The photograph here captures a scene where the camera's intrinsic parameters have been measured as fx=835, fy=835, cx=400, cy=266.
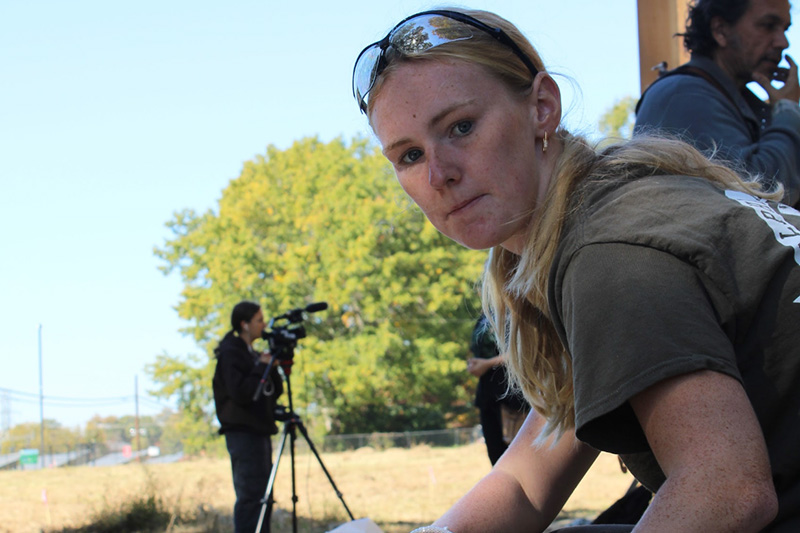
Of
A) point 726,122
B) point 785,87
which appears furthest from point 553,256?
point 785,87

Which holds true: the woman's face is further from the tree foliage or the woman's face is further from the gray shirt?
the tree foliage

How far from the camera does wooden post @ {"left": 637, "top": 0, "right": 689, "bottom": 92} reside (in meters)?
3.14

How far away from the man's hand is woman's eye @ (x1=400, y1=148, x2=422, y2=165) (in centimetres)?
172

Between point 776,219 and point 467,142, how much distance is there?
36 centimetres

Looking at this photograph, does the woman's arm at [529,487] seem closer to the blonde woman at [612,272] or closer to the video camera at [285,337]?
the blonde woman at [612,272]

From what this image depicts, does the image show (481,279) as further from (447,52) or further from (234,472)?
(234,472)

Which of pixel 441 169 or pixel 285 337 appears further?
pixel 285 337

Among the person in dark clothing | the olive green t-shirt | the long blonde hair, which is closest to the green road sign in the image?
the person in dark clothing

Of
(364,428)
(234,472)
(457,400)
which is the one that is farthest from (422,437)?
(234,472)

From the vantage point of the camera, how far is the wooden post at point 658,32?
3139 millimetres

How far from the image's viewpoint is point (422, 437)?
24.5 m

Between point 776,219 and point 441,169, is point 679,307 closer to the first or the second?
point 776,219

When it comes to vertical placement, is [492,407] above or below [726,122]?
below

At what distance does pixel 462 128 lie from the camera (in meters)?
1.02
